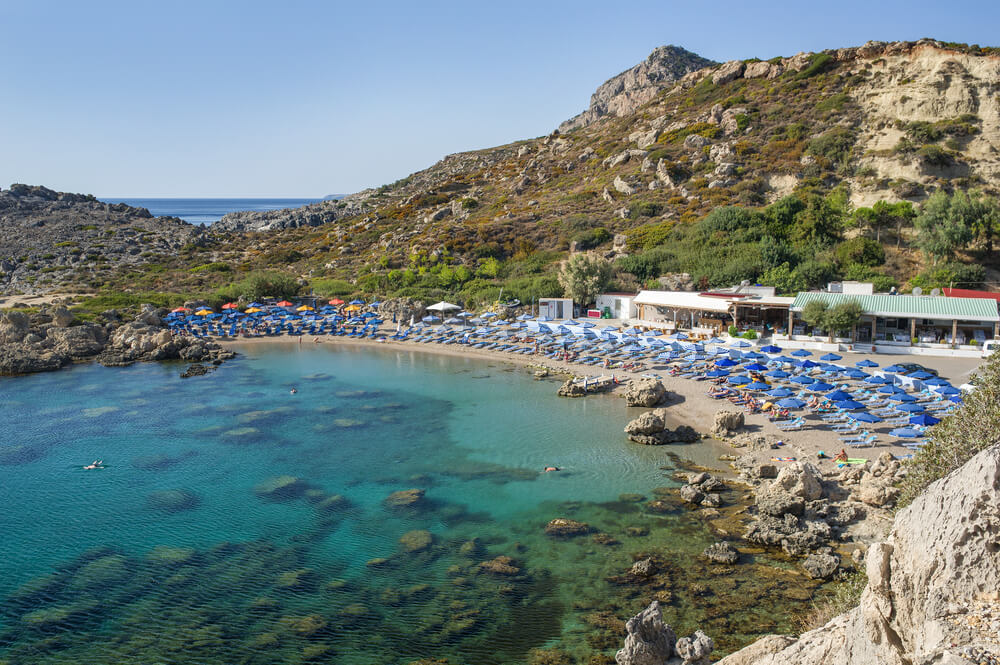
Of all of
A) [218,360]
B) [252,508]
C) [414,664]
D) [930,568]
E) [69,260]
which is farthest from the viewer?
[69,260]

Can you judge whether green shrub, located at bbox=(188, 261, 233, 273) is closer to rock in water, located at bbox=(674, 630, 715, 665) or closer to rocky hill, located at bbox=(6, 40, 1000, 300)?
rocky hill, located at bbox=(6, 40, 1000, 300)

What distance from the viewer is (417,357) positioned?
134 feet

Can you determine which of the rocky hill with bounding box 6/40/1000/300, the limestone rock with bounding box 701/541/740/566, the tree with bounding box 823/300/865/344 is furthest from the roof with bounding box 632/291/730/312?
the limestone rock with bounding box 701/541/740/566

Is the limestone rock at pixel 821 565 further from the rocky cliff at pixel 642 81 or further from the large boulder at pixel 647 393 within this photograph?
the rocky cliff at pixel 642 81

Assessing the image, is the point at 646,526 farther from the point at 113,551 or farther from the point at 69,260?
the point at 69,260

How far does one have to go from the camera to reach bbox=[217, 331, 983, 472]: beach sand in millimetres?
20594

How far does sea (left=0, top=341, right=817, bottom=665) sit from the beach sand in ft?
4.89

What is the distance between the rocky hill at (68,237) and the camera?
68812 millimetres

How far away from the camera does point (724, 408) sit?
84.4ft

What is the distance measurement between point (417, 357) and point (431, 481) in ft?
68.8

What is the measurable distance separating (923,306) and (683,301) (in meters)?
13.2

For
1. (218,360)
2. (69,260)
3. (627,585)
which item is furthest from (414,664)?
(69,260)

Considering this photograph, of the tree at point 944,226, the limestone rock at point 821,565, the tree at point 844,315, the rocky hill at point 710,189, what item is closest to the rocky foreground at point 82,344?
the rocky hill at point 710,189

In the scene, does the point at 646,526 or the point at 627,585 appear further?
the point at 646,526
